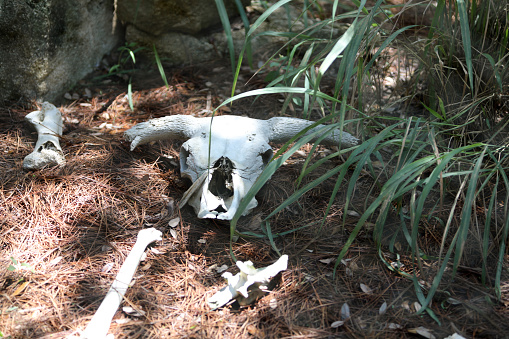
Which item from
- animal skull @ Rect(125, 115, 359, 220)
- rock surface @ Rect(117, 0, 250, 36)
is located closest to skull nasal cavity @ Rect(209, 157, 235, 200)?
animal skull @ Rect(125, 115, 359, 220)

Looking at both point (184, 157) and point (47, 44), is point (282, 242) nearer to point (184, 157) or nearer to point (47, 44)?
point (184, 157)

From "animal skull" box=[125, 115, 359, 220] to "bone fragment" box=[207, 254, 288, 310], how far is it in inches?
9.9

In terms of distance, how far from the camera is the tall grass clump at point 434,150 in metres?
1.62

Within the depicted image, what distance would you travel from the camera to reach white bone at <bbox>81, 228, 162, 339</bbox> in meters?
1.44

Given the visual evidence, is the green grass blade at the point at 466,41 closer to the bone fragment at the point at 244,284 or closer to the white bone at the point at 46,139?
the bone fragment at the point at 244,284

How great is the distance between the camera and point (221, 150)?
6.55ft

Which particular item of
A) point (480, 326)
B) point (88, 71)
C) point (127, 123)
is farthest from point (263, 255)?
point (88, 71)

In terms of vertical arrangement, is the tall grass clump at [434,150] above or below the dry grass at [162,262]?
above

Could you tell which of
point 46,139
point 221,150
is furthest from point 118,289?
point 46,139

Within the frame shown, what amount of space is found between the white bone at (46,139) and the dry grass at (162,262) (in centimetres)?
5

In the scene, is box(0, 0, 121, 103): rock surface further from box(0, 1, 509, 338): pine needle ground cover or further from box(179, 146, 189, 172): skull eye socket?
box(179, 146, 189, 172): skull eye socket

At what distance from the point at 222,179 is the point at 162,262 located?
45cm

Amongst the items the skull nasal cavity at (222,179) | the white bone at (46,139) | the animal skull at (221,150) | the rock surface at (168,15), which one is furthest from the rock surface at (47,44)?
the skull nasal cavity at (222,179)

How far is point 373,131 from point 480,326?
1.27 meters
